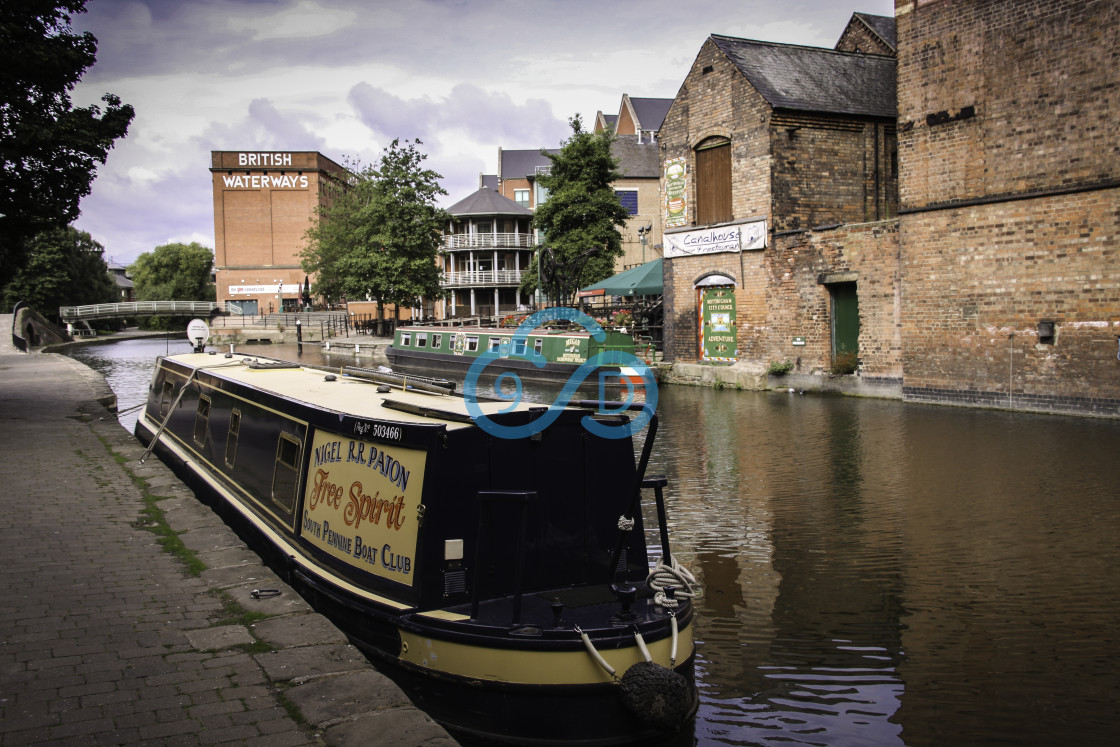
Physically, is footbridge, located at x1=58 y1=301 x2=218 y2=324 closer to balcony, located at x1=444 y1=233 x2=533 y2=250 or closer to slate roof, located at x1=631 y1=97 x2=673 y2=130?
balcony, located at x1=444 y1=233 x2=533 y2=250

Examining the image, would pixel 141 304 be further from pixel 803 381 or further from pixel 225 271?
pixel 803 381

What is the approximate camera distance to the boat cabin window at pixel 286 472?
566 cm

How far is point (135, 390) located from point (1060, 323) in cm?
2000

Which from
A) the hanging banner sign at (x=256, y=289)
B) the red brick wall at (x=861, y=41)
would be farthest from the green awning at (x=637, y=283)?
the hanging banner sign at (x=256, y=289)

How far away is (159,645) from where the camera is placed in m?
4.01

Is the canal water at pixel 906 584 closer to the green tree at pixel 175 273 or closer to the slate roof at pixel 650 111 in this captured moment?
the slate roof at pixel 650 111

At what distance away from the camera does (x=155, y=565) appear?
537 centimetres

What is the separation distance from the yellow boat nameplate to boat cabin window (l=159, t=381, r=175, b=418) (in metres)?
5.68

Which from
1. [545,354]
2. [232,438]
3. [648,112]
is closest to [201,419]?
[232,438]

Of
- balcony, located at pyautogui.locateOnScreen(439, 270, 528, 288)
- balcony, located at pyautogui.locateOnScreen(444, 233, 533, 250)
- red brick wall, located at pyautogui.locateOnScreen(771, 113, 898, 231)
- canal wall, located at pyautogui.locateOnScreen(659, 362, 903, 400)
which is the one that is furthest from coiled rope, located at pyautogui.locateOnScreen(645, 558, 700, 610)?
balcony, located at pyautogui.locateOnScreen(439, 270, 528, 288)

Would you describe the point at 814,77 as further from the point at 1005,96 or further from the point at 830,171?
the point at 1005,96

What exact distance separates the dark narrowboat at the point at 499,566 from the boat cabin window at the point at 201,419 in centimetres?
313

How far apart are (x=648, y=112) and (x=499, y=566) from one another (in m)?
50.8

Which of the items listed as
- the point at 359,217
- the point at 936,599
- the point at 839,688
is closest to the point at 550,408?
the point at 839,688
